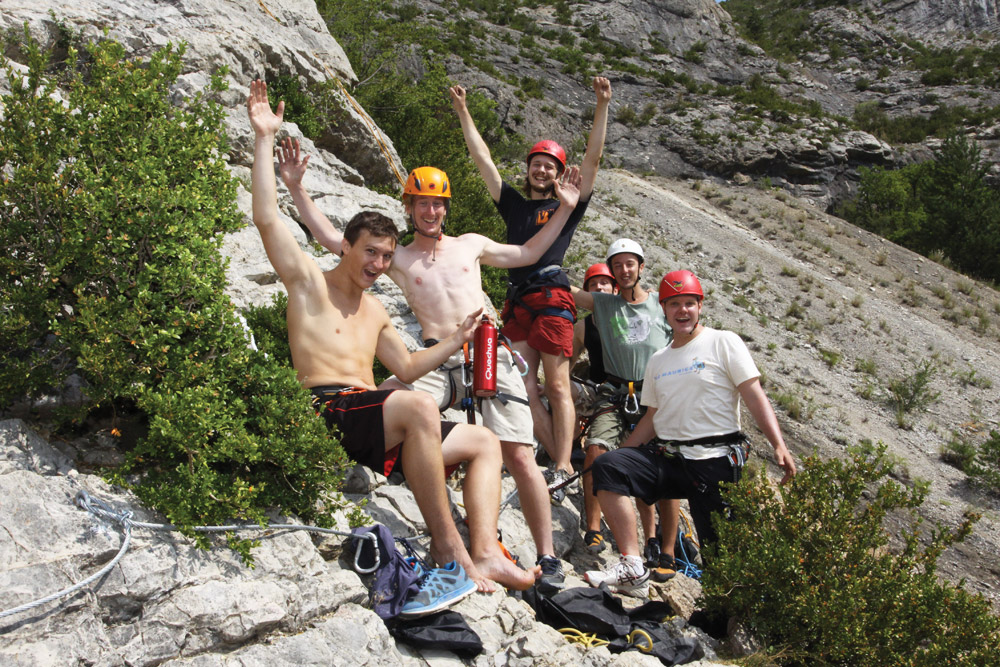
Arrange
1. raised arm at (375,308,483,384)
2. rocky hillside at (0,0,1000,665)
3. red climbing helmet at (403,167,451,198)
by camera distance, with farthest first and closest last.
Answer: red climbing helmet at (403,167,451,198) → raised arm at (375,308,483,384) → rocky hillside at (0,0,1000,665)

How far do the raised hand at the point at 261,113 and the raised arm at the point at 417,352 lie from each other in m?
1.38

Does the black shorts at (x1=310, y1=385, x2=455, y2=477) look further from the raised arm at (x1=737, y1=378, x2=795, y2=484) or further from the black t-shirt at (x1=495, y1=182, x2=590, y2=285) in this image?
the raised arm at (x1=737, y1=378, x2=795, y2=484)

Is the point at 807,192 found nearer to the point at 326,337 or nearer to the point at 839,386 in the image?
the point at 839,386

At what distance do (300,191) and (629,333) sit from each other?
116 inches

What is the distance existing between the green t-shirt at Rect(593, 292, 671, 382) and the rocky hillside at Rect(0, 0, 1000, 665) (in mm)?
1302

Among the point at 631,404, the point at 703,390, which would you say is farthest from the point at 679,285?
the point at 631,404

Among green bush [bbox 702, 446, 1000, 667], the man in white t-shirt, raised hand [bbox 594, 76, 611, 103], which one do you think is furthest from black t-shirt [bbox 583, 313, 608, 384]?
green bush [bbox 702, 446, 1000, 667]

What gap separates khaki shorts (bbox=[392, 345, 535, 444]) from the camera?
4699mm

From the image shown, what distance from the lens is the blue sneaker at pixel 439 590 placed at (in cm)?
336

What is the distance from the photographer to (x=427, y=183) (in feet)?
16.0

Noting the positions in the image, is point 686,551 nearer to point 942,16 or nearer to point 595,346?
point 595,346

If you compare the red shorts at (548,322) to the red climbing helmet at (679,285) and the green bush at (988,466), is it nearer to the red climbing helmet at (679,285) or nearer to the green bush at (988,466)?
the red climbing helmet at (679,285)

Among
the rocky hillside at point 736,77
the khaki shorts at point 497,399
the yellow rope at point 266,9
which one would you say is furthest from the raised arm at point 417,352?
the rocky hillside at point 736,77

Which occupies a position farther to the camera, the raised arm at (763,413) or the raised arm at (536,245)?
the raised arm at (536,245)
